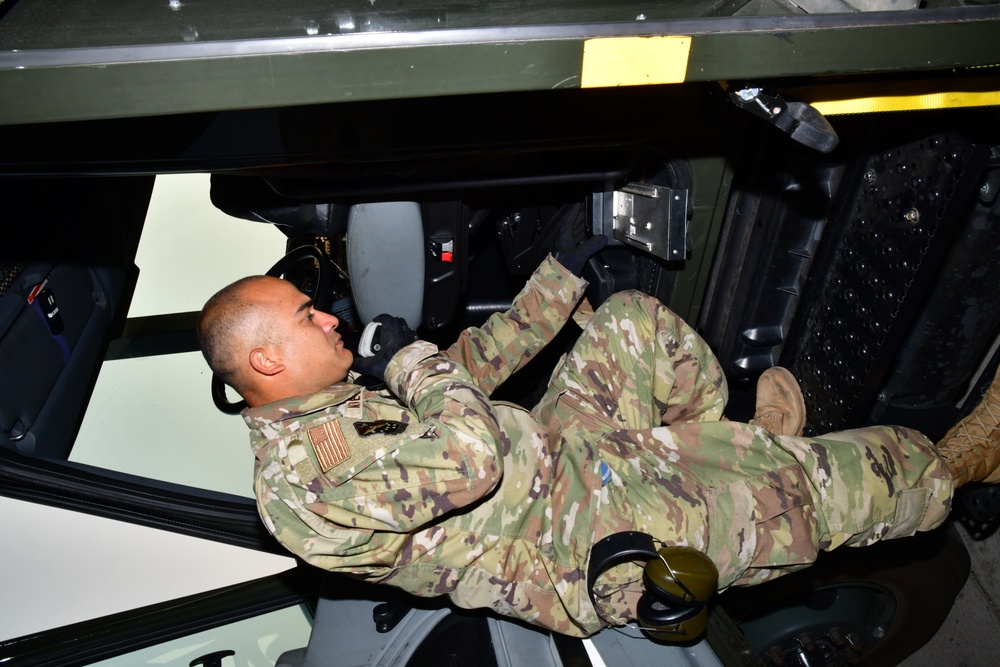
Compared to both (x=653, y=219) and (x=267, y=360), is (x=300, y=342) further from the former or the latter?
(x=653, y=219)

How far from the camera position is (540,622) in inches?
62.7

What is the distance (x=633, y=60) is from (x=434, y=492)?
84cm

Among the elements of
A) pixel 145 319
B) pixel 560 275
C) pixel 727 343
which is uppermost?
pixel 560 275

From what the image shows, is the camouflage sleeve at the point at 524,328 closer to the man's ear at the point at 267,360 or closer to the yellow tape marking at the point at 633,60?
the man's ear at the point at 267,360

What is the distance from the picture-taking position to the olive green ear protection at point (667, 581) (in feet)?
4.54

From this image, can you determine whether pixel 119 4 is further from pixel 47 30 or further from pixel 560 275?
pixel 560 275

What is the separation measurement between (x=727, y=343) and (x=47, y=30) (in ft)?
5.36

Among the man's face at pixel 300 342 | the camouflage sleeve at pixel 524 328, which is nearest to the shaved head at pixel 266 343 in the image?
the man's face at pixel 300 342

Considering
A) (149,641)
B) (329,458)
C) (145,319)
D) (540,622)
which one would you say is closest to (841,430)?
(540,622)

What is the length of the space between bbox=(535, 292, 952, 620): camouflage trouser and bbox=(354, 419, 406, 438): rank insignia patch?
0.45m

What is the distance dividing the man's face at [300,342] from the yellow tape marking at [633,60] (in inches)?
34.6

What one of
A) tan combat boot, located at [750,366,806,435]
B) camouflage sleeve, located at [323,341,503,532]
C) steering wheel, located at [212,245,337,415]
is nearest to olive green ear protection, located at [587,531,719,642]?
camouflage sleeve, located at [323,341,503,532]

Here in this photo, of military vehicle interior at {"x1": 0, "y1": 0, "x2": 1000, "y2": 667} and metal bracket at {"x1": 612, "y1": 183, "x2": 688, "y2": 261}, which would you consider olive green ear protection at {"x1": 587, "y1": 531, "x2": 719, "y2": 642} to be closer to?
military vehicle interior at {"x1": 0, "y1": 0, "x2": 1000, "y2": 667}

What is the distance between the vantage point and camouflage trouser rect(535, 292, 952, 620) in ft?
5.34
